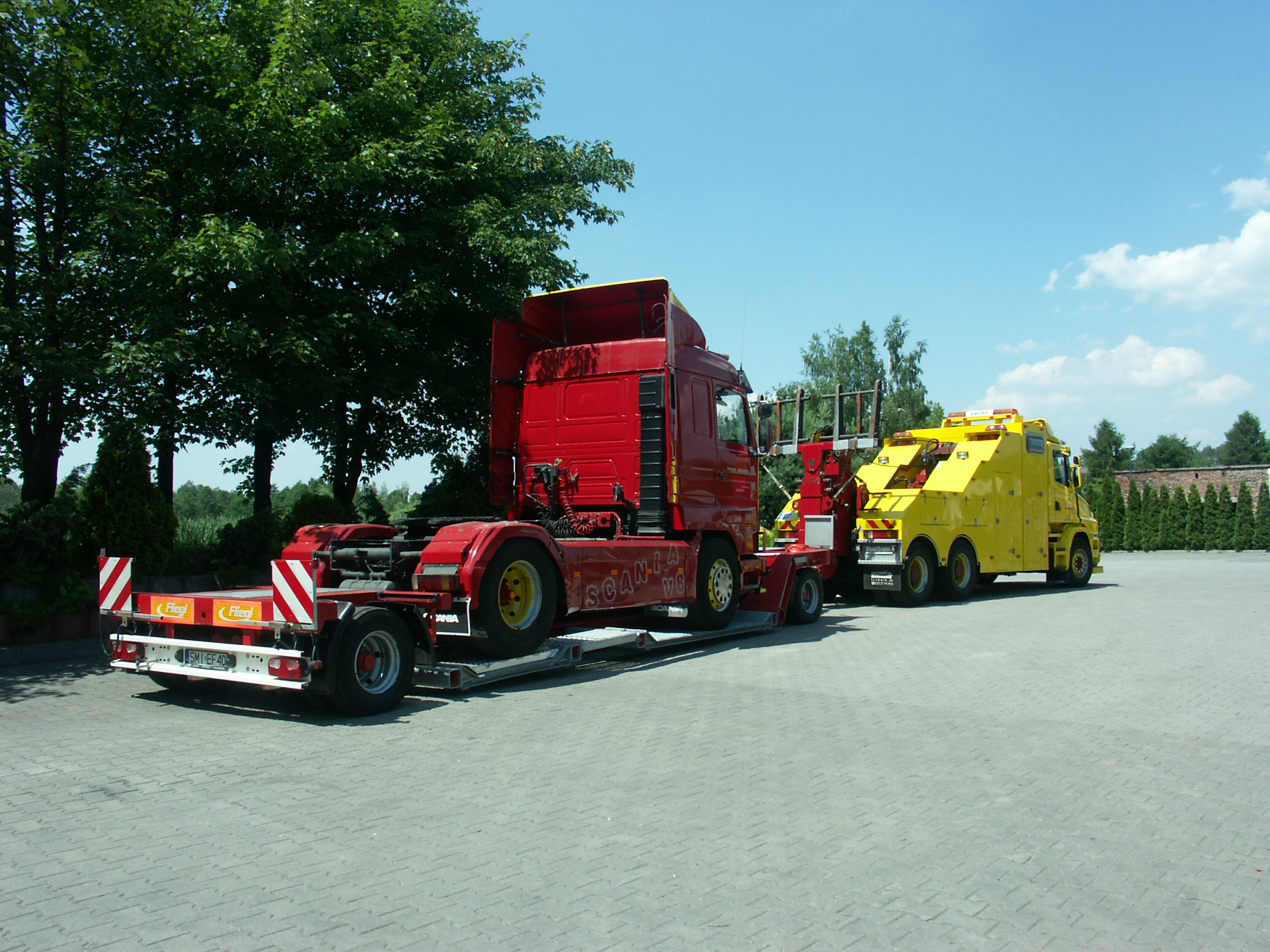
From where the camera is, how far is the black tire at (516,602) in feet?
27.4

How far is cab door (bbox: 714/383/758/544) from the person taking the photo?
461 inches

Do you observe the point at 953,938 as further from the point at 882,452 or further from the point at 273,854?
the point at 882,452

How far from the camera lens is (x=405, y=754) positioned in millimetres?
6121

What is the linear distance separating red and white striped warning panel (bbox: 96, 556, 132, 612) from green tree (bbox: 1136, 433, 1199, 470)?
118170mm

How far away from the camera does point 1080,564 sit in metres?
21.2

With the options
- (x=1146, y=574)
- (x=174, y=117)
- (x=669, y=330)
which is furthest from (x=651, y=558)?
(x=1146, y=574)


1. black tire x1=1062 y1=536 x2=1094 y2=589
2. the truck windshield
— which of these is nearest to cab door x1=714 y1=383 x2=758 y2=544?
the truck windshield

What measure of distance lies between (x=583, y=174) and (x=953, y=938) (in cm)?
1521

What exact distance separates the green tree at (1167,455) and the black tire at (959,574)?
104181 mm

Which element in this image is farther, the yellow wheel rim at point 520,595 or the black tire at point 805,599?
the black tire at point 805,599

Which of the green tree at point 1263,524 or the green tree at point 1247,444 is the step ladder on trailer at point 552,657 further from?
the green tree at point 1247,444

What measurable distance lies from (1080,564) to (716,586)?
512 inches

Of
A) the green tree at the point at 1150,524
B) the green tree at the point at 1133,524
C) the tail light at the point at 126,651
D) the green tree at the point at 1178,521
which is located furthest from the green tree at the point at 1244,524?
the tail light at the point at 126,651

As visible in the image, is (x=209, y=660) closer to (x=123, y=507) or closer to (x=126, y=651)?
(x=126, y=651)
